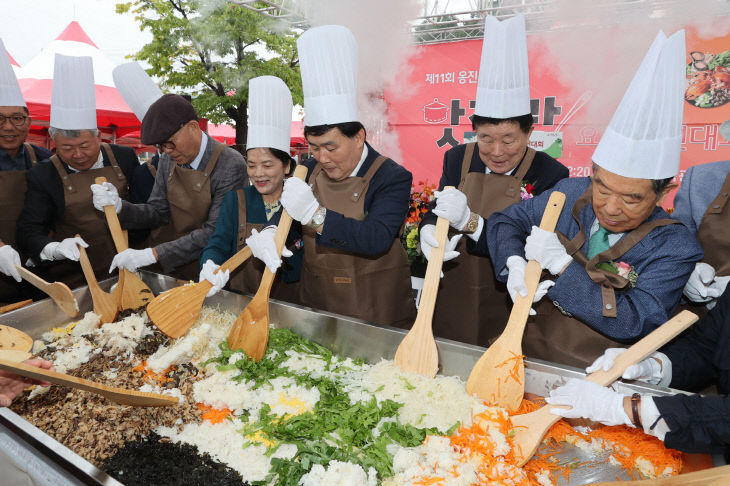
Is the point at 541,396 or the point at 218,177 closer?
the point at 541,396

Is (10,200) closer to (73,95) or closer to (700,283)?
(73,95)

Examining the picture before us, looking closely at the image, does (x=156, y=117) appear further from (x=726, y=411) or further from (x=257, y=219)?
(x=726, y=411)

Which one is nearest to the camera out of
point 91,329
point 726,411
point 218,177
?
point 726,411

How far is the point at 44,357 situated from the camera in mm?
1991

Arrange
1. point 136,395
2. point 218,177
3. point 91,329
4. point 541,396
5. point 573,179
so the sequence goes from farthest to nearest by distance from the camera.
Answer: point 218,177 < point 91,329 < point 573,179 < point 541,396 < point 136,395

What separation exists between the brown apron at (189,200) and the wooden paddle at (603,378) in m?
2.26

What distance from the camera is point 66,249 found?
105 inches

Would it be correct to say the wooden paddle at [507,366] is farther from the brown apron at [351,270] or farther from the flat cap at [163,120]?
the flat cap at [163,120]

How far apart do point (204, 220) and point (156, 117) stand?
2.37 feet

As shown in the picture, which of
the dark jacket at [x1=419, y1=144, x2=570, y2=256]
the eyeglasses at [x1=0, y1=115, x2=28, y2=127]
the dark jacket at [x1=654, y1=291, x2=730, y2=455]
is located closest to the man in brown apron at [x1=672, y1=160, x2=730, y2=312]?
the dark jacket at [x1=654, y1=291, x2=730, y2=455]

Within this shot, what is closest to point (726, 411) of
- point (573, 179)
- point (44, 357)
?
point (573, 179)

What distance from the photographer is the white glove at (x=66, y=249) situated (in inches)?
105

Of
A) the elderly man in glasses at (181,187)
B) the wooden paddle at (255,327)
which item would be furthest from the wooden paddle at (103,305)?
the wooden paddle at (255,327)

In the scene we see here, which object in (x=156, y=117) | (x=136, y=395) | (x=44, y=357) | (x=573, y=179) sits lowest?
(x=44, y=357)
